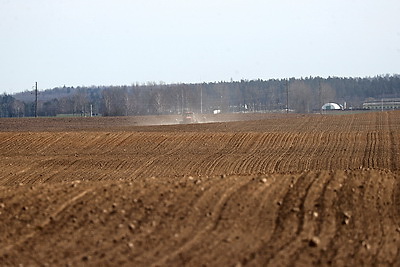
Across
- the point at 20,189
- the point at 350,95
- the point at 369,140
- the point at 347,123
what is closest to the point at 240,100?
the point at 350,95

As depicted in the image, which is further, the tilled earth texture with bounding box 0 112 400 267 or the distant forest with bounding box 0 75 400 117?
the distant forest with bounding box 0 75 400 117

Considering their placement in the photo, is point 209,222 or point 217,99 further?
point 217,99

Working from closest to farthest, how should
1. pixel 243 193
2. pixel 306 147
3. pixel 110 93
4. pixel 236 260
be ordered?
1. pixel 236 260
2. pixel 243 193
3. pixel 306 147
4. pixel 110 93

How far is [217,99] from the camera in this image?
166 m

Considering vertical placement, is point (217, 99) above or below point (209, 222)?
above

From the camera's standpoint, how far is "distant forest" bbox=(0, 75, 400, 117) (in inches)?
5487

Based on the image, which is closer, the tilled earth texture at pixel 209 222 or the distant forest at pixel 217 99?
the tilled earth texture at pixel 209 222

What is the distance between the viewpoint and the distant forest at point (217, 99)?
139375mm

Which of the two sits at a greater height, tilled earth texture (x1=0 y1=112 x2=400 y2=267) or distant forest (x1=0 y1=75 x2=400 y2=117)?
distant forest (x1=0 y1=75 x2=400 y2=117)

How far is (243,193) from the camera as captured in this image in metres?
12.7

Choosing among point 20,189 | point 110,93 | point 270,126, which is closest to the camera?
point 20,189

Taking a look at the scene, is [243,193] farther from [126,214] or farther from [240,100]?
[240,100]

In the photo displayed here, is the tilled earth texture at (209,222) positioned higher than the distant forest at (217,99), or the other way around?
the distant forest at (217,99)

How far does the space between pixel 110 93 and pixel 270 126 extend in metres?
103
